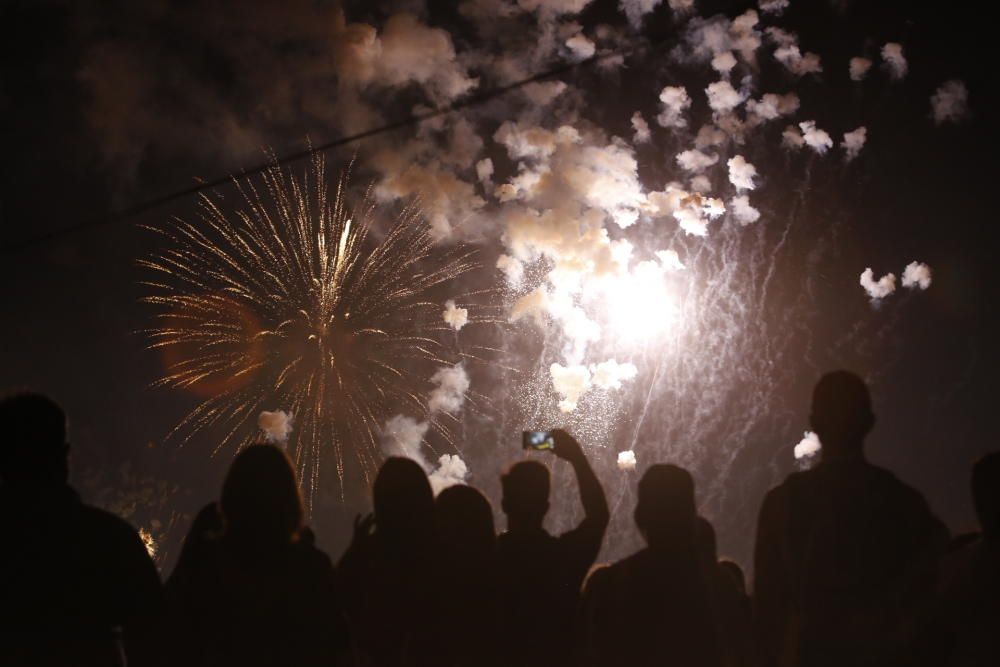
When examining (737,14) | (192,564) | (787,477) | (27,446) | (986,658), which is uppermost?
(737,14)

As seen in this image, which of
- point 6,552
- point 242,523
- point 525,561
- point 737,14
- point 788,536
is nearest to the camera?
point 6,552

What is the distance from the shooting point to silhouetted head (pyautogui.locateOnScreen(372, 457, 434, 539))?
3650 millimetres

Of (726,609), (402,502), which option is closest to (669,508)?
(726,609)

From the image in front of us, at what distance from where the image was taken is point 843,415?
347 cm

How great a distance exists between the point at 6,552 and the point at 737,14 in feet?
19.9

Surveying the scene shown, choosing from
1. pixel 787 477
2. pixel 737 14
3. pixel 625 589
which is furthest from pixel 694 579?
pixel 737 14

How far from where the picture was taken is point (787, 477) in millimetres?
3533

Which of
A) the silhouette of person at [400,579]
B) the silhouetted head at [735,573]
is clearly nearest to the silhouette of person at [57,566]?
the silhouette of person at [400,579]

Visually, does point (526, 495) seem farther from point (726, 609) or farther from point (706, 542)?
point (726, 609)

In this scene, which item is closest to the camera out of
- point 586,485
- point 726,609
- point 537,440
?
point 726,609

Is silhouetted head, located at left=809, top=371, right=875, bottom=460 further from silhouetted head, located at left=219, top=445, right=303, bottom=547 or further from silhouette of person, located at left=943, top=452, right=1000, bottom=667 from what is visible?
silhouetted head, located at left=219, top=445, right=303, bottom=547

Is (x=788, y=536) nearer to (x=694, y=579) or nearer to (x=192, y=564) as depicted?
(x=694, y=579)

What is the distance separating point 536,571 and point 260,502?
4.58 feet

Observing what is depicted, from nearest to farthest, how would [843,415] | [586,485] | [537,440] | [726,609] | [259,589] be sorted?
1. [259,589]
2. [843,415]
3. [726,609]
4. [586,485]
5. [537,440]
